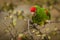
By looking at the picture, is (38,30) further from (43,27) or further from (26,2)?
(26,2)

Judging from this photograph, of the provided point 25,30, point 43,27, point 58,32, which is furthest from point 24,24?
point 58,32

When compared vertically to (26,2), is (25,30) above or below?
below

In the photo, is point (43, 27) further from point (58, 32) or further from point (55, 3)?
point (55, 3)

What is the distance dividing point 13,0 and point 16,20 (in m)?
0.65

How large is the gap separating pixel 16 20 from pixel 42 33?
24cm

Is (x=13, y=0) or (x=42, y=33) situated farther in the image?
(x=13, y=0)

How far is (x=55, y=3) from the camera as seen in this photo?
217cm

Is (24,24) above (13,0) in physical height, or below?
below

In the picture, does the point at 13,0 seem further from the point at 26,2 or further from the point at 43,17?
the point at 43,17

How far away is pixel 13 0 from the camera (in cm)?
217

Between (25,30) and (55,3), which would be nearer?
(25,30)

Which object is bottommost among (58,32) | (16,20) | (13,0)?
(58,32)

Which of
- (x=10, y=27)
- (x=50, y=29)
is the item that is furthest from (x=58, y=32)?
(x=10, y=27)

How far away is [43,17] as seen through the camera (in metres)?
1.62
